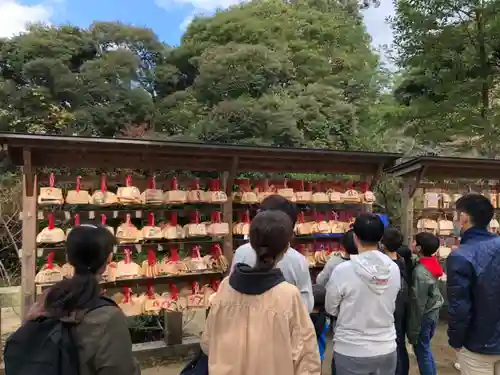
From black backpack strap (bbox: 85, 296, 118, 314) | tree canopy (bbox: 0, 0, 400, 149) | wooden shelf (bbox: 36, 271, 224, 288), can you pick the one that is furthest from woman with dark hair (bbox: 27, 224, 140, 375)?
tree canopy (bbox: 0, 0, 400, 149)

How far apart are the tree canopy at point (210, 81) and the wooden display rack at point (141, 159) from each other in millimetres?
6828

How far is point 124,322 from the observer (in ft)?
5.82

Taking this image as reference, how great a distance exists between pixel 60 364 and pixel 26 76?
14.5 metres

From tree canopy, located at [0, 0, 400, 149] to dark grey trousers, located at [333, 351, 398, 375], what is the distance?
398 inches

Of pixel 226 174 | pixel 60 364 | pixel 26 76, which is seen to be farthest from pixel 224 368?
pixel 26 76

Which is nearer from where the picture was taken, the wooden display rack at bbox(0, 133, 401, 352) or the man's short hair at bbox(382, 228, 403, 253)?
the man's short hair at bbox(382, 228, 403, 253)

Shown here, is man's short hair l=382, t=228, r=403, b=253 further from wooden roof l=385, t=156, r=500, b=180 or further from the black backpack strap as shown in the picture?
wooden roof l=385, t=156, r=500, b=180

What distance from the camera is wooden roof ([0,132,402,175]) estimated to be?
4449mm

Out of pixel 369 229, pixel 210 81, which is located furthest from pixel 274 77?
pixel 369 229

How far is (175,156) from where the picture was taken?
17.2ft

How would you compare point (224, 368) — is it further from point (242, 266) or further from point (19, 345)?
point (19, 345)

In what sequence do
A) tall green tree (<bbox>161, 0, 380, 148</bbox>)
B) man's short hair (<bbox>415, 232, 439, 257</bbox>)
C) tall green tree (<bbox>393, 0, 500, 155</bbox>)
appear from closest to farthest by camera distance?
man's short hair (<bbox>415, 232, 439, 257</bbox>), tall green tree (<bbox>393, 0, 500, 155</bbox>), tall green tree (<bbox>161, 0, 380, 148</bbox>)

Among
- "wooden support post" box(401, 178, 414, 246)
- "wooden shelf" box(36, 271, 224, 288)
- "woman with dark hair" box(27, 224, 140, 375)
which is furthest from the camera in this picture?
"wooden support post" box(401, 178, 414, 246)

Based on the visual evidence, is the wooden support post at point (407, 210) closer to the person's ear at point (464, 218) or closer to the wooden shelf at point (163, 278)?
the wooden shelf at point (163, 278)
